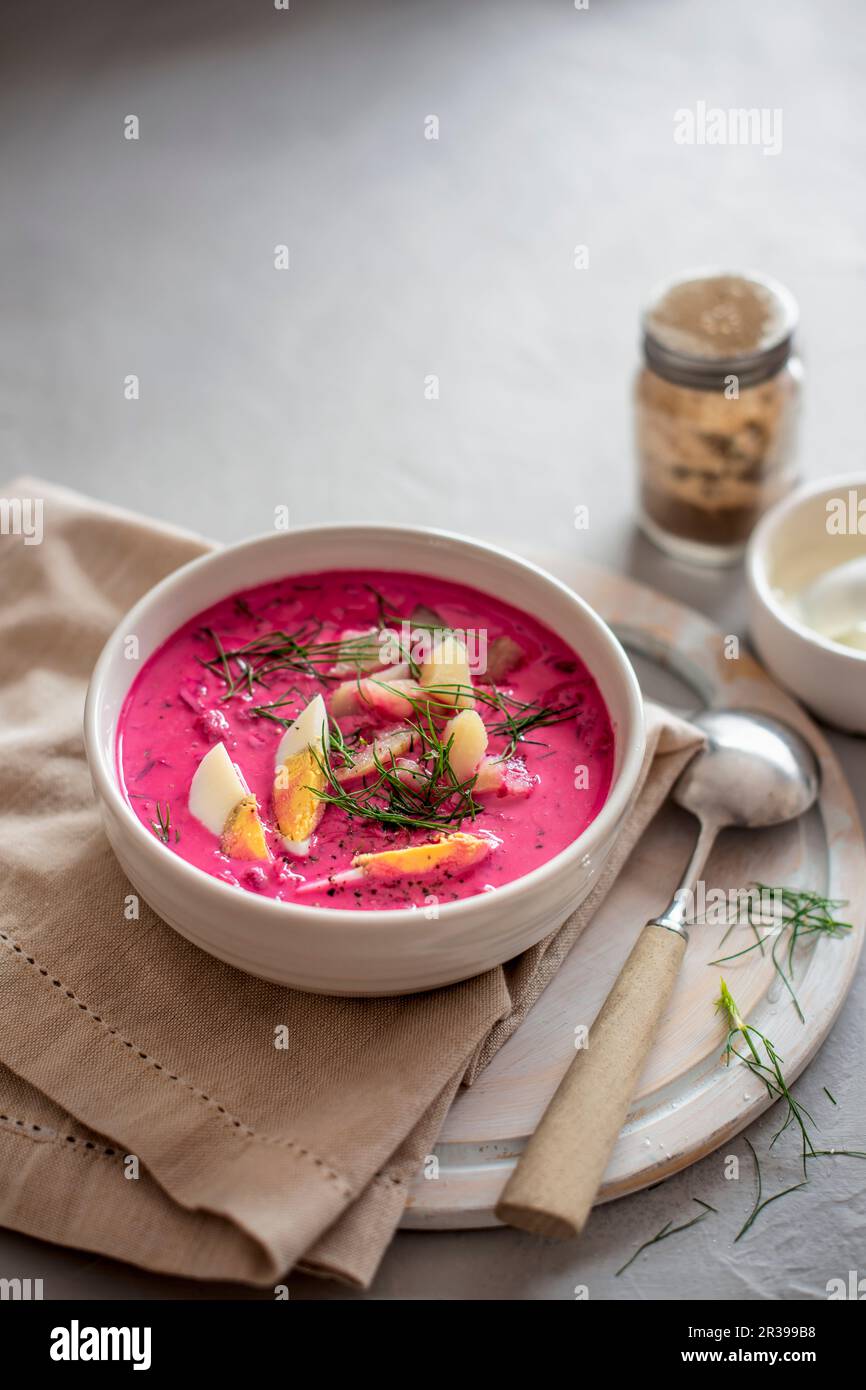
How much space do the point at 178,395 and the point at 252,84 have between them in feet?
5.13

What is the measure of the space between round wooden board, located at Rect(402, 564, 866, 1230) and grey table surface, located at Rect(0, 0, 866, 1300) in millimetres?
102

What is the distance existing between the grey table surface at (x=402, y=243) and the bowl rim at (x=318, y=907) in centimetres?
52

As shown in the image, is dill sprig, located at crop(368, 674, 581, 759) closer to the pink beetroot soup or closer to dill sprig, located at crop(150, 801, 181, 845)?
the pink beetroot soup

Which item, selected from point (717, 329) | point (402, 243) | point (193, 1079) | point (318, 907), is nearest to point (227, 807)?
point (318, 907)

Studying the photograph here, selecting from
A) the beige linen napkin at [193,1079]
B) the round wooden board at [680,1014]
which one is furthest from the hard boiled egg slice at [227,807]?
the round wooden board at [680,1014]

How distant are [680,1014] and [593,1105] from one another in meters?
0.25

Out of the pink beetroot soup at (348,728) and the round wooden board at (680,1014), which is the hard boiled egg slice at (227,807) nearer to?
the pink beetroot soup at (348,728)

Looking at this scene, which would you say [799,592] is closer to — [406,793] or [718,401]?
[718,401]

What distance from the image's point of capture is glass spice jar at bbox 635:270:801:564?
2.54 m

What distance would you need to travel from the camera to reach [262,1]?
14.6 feet

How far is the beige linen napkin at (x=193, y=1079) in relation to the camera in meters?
1.63

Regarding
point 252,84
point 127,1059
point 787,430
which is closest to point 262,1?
point 252,84

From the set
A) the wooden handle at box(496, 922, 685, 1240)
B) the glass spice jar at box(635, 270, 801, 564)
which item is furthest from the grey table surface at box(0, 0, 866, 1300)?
the wooden handle at box(496, 922, 685, 1240)

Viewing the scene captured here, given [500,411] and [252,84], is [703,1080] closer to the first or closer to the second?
[500,411]
